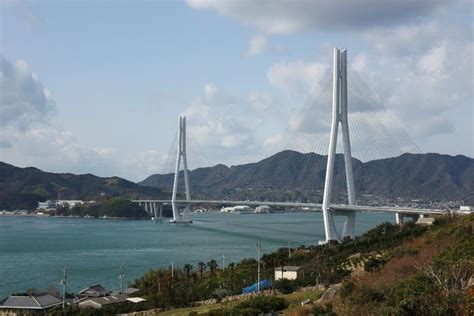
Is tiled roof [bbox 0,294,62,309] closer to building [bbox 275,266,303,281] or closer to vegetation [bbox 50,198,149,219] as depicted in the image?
building [bbox 275,266,303,281]

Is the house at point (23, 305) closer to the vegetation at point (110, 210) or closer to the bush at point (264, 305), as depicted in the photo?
the bush at point (264, 305)

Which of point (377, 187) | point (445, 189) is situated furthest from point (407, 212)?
point (377, 187)

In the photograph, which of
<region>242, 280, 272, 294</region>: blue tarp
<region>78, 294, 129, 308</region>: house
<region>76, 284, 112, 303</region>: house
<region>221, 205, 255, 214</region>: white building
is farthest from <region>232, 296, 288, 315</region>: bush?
<region>221, 205, 255, 214</region>: white building

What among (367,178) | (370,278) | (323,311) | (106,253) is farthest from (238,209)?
(323,311)

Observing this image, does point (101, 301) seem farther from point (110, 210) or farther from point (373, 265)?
point (110, 210)

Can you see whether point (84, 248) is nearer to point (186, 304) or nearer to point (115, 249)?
point (115, 249)

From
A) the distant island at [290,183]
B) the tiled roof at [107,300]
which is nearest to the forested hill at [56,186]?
the distant island at [290,183]
